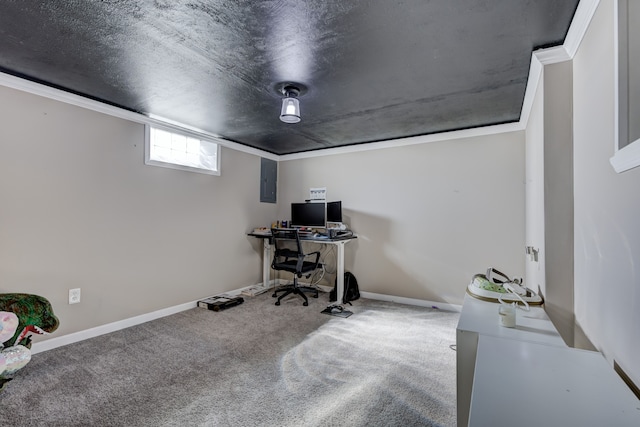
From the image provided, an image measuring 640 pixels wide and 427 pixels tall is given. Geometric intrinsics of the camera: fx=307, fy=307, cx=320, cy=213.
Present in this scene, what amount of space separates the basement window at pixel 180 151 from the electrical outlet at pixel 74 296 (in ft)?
4.35

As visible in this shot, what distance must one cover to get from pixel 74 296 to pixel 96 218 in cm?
69

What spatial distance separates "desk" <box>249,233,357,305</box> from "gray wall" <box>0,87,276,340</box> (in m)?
0.68

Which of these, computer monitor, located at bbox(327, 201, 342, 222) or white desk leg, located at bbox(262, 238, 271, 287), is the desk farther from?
computer monitor, located at bbox(327, 201, 342, 222)

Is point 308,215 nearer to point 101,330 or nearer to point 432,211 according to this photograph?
point 432,211

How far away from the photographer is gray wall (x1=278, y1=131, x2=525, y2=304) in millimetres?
3320

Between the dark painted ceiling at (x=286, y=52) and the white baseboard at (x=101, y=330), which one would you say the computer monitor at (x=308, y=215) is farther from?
the white baseboard at (x=101, y=330)

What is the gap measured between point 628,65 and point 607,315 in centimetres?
93

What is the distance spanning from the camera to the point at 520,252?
3.24 m

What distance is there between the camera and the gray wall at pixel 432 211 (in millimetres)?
3320

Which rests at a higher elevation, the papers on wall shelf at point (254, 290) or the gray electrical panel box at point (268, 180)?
the gray electrical panel box at point (268, 180)

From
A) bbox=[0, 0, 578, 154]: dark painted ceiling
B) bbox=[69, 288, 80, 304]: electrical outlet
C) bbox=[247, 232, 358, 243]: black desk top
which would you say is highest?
bbox=[0, 0, 578, 154]: dark painted ceiling

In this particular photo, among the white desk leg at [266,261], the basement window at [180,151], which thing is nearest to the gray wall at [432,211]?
the white desk leg at [266,261]

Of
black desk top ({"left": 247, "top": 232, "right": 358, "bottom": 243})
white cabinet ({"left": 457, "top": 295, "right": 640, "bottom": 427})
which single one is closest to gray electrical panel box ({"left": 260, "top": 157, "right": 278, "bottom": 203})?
black desk top ({"left": 247, "top": 232, "right": 358, "bottom": 243})

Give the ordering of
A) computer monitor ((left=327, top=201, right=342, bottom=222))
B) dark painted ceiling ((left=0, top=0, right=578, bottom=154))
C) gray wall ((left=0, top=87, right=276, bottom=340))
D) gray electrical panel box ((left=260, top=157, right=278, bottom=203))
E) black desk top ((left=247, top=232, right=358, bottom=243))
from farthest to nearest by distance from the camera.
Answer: gray electrical panel box ((left=260, top=157, right=278, bottom=203)) → computer monitor ((left=327, top=201, right=342, bottom=222)) → black desk top ((left=247, top=232, right=358, bottom=243)) → gray wall ((left=0, top=87, right=276, bottom=340)) → dark painted ceiling ((left=0, top=0, right=578, bottom=154))
